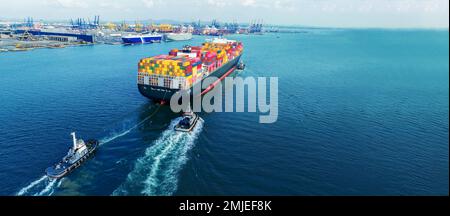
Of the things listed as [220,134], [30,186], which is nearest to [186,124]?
[220,134]

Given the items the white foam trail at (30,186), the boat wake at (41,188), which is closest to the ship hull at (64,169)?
the boat wake at (41,188)

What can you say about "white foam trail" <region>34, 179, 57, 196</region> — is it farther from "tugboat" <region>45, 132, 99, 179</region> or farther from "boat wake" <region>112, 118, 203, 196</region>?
"boat wake" <region>112, 118, 203, 196</region>

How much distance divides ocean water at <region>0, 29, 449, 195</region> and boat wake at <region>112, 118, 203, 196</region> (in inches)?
7.5

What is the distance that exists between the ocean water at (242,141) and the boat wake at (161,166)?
0.19 m

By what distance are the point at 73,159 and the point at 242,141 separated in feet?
101

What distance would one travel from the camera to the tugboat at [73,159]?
4497 cm

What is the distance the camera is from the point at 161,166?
48875mm

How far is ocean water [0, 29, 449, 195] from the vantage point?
44.5 meters

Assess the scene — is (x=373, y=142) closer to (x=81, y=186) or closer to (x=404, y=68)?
(x=81, y=186)

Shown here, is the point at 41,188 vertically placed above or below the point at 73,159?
below

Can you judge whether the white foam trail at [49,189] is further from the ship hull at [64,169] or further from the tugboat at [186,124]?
the tugboat at [186,124]

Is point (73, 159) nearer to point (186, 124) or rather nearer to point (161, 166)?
point (161, 166)

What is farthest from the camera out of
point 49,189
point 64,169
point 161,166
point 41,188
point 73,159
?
point 161,166
